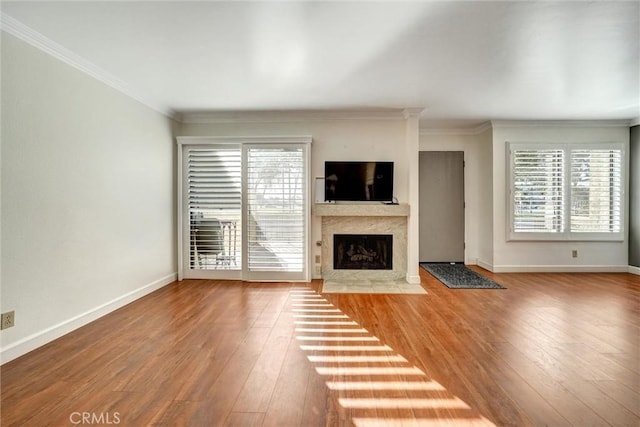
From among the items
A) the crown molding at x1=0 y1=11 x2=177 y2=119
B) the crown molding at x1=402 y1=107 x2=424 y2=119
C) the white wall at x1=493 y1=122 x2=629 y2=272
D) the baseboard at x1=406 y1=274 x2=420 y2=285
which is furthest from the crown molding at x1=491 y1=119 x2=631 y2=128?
the crown molding at x1=0 y1=11 x2=177 y2=119

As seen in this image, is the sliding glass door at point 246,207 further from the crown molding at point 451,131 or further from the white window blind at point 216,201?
the crown molding at point 451,131

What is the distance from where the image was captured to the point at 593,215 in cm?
535

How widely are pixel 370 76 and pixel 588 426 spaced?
3.21m

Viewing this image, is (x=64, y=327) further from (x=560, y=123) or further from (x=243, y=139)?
(x=560, y=123)

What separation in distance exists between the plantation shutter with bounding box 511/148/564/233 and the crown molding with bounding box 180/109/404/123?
2.30 meters

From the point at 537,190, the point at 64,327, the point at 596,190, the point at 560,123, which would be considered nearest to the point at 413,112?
the point at 537,190

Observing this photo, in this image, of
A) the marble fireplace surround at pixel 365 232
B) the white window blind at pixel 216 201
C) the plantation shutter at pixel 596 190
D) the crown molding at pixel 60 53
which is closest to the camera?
the crown molding at pixel 60 53

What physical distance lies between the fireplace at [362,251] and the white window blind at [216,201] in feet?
5.01

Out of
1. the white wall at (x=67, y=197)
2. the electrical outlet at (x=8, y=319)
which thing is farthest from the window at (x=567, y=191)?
the electrical outlet at (x=8, y=319)

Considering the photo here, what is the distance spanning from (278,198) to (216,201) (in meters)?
0.95

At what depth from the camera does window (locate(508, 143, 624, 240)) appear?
533cm

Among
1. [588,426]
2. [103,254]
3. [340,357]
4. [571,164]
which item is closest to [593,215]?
[571,164]

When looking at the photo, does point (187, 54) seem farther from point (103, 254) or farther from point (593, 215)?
point (593, 215)

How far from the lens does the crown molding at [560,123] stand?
5324 mm
